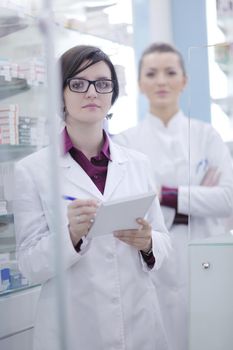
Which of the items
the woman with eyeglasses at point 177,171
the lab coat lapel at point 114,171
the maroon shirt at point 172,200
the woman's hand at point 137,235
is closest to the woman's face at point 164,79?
the woman with eyeglasses at point 177,171

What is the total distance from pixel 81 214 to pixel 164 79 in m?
1.27

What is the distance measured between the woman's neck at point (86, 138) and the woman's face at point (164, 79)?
0.87m

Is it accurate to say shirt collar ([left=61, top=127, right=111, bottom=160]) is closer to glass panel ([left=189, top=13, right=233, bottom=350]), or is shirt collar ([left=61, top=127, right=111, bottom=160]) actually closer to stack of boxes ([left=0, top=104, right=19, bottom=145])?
glass panel ([left=189, top=13, right=233, bottom=350])

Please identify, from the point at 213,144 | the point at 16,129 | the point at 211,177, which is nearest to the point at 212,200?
the point at 211,177

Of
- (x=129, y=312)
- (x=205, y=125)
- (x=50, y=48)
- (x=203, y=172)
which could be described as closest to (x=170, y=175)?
(x=203, y=172)

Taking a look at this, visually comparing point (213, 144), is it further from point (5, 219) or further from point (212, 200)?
point (5, 219)

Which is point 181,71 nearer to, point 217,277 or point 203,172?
point 203,172

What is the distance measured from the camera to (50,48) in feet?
2.91

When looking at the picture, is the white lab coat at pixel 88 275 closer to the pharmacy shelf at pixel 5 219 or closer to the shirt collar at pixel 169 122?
the pharmacy shelf at pixel 5 219

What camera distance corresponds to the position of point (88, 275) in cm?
157

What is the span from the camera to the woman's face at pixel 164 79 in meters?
2.49

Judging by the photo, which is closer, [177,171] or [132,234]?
[132,234]

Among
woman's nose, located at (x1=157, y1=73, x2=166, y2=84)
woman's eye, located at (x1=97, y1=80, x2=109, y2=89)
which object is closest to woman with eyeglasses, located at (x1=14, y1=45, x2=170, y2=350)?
woman's eye, located at (x1=97, y1=80, x2=109, y2=89)

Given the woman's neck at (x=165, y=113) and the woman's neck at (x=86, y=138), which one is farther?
the woman's neck at (x=165, y=113)
